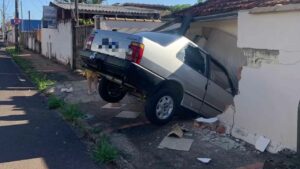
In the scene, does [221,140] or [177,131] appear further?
[177,131]

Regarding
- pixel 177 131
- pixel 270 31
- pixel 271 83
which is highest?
pixel 270 31

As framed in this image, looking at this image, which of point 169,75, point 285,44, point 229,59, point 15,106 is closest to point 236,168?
point 285,44

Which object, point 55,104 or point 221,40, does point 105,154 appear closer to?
point 55,104

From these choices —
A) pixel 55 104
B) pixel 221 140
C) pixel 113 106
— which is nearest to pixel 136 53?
pixel 221 140

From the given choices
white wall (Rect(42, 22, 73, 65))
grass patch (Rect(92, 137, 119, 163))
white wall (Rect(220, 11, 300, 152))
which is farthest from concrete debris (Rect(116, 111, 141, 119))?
Answer: white wall (Rect(42, 22, 73, 65))

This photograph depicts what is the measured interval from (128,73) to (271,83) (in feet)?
7.90

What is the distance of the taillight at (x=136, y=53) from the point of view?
7.36 m

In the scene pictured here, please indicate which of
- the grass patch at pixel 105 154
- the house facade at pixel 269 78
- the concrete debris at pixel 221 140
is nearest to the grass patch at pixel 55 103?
the grass patch at pixel 105 154

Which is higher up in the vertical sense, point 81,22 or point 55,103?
point 81,22

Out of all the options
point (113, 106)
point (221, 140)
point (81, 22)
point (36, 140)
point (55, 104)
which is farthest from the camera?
point (81, 22)

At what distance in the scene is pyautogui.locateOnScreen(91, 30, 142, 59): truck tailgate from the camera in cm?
750

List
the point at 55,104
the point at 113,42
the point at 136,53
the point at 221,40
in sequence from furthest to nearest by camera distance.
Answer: the point at 55,104
the point at 221,40
the point at 113,42
the point at 136,53

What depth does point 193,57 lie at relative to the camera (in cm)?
833

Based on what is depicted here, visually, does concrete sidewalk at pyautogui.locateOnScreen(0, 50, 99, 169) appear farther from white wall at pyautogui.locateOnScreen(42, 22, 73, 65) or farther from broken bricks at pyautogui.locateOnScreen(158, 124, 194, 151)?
white wall at pyautogui.locateOnScreen(42, 22, 73, 65)
